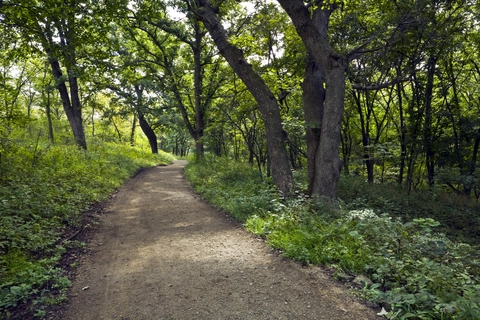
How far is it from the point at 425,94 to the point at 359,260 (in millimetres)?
11215

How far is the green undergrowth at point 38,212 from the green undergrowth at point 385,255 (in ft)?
11.2

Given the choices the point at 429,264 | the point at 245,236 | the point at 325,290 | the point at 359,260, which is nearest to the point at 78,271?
the point at 245,236

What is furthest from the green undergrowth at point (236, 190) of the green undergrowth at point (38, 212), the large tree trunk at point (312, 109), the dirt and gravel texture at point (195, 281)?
the green undergrowth at point (38, 212)

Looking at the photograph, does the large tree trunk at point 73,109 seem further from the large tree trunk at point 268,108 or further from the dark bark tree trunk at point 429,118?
the dark bark tree trunk at point 429,118

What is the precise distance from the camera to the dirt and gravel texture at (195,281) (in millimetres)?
3125

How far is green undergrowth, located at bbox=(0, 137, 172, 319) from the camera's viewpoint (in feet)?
11.4

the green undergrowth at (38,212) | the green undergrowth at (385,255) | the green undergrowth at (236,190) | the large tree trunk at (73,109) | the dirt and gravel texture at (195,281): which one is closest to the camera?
the green undergrowth at (385,255)

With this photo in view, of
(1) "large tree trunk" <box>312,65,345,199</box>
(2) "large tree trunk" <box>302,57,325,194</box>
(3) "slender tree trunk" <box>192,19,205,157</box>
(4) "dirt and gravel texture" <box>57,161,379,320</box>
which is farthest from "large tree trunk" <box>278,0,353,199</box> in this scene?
(3) "slender tree trunk" <box>192,19,205,157</box>

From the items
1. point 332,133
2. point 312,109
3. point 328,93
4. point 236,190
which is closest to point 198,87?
point 236,190

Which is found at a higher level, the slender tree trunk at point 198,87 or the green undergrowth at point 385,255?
the slender tree trunk at point 198,87

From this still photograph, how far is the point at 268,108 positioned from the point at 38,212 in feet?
18.5

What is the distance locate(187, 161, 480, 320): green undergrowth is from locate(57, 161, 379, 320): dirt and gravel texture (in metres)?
0.25

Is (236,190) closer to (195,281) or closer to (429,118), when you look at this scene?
(195,281)

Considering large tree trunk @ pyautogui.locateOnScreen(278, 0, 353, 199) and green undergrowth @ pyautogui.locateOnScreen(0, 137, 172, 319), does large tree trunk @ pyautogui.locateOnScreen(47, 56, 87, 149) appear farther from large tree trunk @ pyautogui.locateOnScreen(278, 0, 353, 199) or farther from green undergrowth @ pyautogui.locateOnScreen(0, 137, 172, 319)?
large tree trunk @ pyautogui.locateOnScreen(278, 0, 353, 199)
